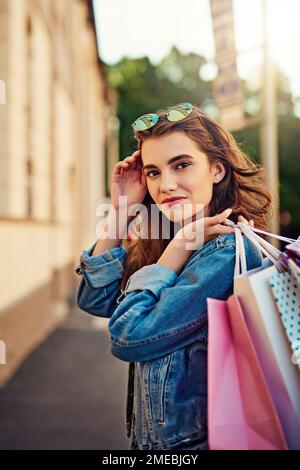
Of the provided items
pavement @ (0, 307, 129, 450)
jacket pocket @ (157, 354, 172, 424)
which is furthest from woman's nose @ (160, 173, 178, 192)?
pavement @ (0, 307, 129, 450)

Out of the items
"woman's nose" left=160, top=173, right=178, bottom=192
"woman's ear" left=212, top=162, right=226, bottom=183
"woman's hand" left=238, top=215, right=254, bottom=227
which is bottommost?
"woman's hand" left=238, top=215, right=254, bottom=227

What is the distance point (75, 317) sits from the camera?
33.2ft

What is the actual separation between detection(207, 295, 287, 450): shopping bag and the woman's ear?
14.9 inches

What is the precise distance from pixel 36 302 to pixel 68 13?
7900 mm

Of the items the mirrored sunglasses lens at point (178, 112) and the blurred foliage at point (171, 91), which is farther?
the blurred foliage at point (171, 91)

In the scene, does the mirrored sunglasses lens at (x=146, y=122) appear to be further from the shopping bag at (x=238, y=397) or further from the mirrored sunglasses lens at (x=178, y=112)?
the shopping bag at (x=238, y=397)

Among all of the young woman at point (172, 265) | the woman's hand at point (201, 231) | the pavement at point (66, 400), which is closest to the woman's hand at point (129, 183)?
the young woman at point (172, 265)

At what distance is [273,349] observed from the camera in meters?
1.11

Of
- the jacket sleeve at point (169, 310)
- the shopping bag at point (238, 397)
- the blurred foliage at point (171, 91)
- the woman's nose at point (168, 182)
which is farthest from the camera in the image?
the blurred foliage at point (171, 91)

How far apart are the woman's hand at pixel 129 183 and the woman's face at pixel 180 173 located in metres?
0.12

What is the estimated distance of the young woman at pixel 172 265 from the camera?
125cm

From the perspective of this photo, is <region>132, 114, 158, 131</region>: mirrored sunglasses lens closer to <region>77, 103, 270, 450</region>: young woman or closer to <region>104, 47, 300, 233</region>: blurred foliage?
<region>77, 103, 270, 450</region>: young woman

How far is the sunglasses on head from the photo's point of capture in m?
1.38

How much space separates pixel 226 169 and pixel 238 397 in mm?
587
